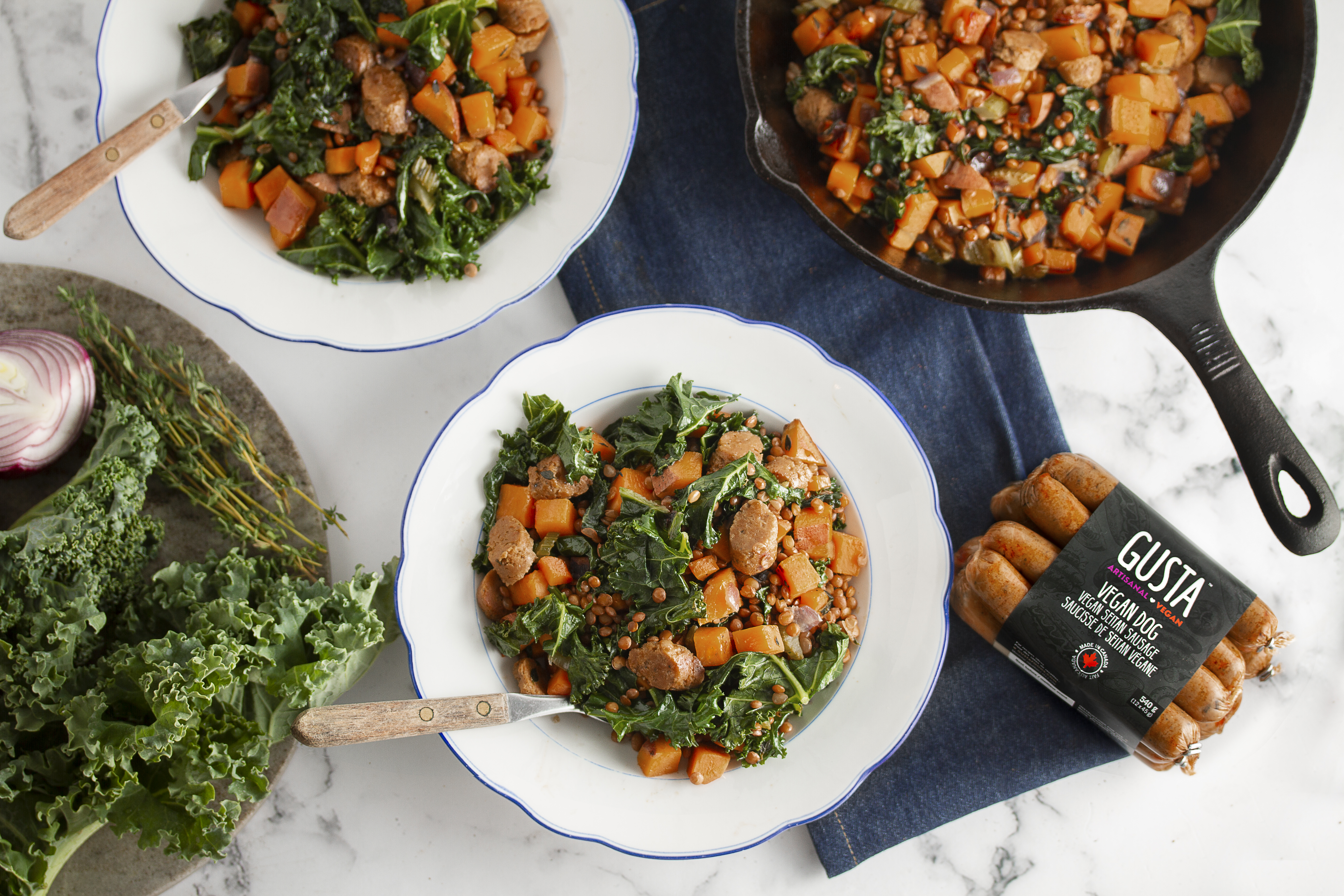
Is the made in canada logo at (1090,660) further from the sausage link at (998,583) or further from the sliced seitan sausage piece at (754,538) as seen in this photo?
the sliced seitan sausage piece at (754,538)

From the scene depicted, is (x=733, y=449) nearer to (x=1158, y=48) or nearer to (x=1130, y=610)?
(x=1130, y=610)

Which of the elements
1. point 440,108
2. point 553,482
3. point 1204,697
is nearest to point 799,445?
point 553,482

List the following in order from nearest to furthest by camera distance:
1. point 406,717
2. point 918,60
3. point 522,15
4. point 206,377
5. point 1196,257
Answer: point 406,717, point 1196,257, point 522,15, point 918,60, point 206,377

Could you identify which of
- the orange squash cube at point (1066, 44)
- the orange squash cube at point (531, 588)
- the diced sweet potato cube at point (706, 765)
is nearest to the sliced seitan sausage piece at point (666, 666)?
the diced sweet potato cube at point (706, 765)

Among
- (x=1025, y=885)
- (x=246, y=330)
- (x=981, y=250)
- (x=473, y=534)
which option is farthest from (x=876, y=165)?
(x=1025, y=885)

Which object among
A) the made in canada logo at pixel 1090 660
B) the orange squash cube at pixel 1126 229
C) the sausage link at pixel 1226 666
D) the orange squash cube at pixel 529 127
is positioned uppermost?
the orange squash cube at pixel 529 127

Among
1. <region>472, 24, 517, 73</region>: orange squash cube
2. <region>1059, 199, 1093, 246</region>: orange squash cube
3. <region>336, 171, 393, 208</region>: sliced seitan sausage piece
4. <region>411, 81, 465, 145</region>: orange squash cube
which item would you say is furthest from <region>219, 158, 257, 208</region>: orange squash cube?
<region>1059, 199, 1093, 246</region>: orange squash cube

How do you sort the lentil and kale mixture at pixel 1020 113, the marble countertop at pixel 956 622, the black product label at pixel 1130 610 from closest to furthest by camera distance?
1. the black product label at pixel 1130 610
2. the lentil and kale mixture at pixel 1020 113
3. the marble countertop at pixel 956 622
